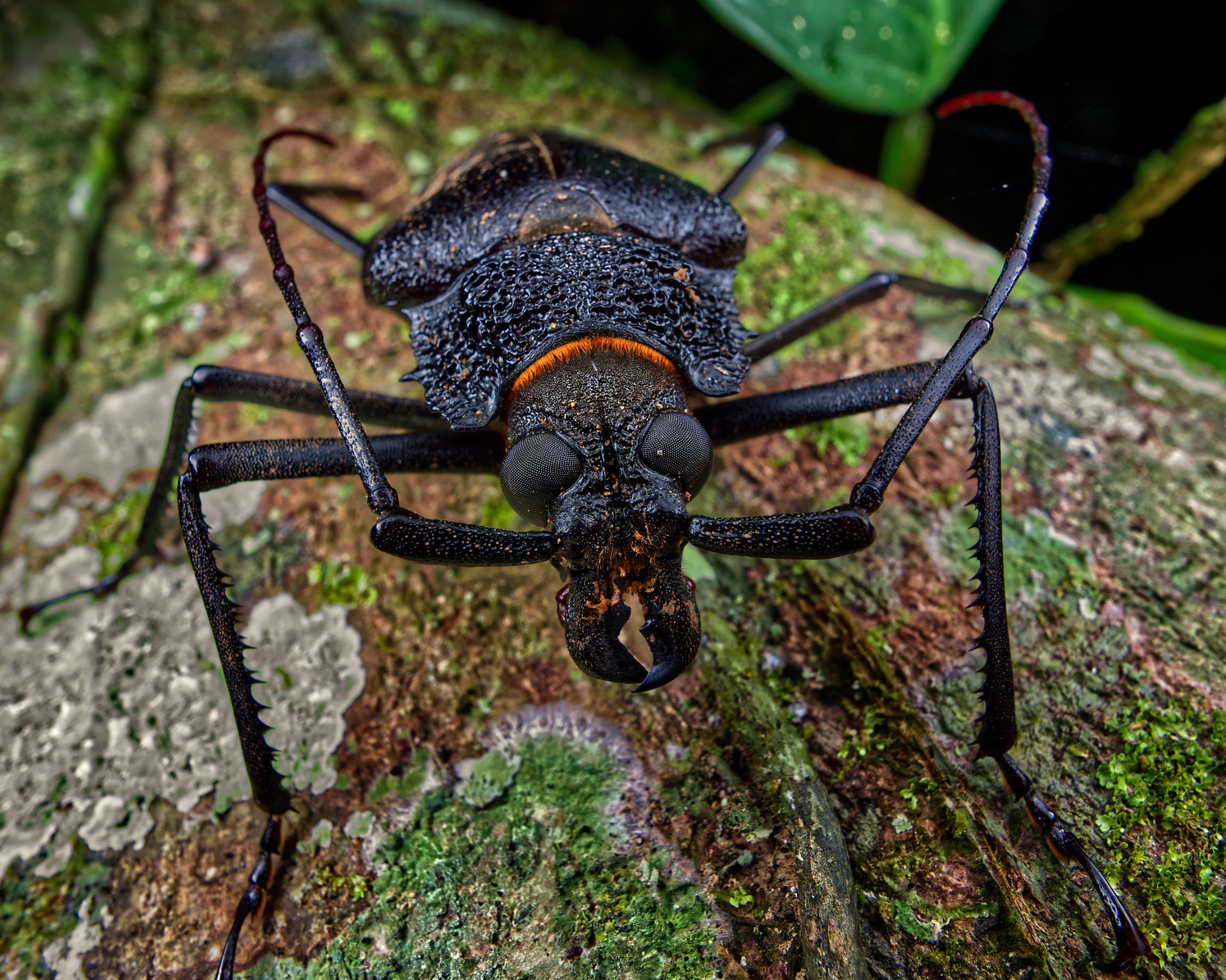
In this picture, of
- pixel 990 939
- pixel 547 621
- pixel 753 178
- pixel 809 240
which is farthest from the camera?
pixel 753 178

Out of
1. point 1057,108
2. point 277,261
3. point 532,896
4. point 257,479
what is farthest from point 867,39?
point 532,896

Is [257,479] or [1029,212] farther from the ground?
[1029,212]

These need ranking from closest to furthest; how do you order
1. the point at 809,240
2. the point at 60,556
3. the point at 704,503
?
the point at 704,503, the point at 60,556, the point at 809,240

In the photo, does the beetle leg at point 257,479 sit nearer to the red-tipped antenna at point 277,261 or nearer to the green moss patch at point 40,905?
the red-tipped antenna at point 277,261

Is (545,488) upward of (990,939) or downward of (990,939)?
upward

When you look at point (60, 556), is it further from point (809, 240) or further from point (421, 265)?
point (809, 240)

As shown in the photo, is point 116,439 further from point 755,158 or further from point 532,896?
point 755,158

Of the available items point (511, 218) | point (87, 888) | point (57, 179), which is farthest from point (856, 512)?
point (57, 179)
